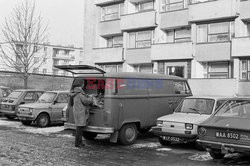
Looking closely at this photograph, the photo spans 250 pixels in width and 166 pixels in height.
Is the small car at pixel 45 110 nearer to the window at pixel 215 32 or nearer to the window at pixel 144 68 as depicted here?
the window at pixel 215 32

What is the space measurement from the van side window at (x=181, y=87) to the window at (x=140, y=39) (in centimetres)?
1430

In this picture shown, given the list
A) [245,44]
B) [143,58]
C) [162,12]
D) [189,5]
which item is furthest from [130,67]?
[245,44]

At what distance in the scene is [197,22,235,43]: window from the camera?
875 inches

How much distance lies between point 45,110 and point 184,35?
1397 cm

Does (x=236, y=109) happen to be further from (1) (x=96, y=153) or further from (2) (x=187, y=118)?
(1) (x=96, y=153)

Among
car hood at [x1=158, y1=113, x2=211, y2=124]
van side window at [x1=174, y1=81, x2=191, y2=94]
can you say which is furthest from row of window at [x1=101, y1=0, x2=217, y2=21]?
car hood at [x1=158, y1=113, x2=211, y2=124]

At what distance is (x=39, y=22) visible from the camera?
28.0 metres

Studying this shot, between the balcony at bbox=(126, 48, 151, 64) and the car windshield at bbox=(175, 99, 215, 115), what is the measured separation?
1597 centimetres

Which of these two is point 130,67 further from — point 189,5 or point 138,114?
point 138,114

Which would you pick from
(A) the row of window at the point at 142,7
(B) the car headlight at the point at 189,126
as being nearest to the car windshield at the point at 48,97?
(B) the car headlight at the point at 189,126

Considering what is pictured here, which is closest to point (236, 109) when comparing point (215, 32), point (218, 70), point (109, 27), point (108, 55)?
point (218, 70)

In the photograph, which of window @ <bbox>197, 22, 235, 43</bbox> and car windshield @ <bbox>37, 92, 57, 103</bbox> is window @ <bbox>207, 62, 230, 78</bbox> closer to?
window @ <bbox>197, 22, 235, 43</bbox>

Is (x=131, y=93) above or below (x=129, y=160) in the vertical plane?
above

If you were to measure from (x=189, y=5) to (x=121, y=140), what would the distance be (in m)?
15.6
